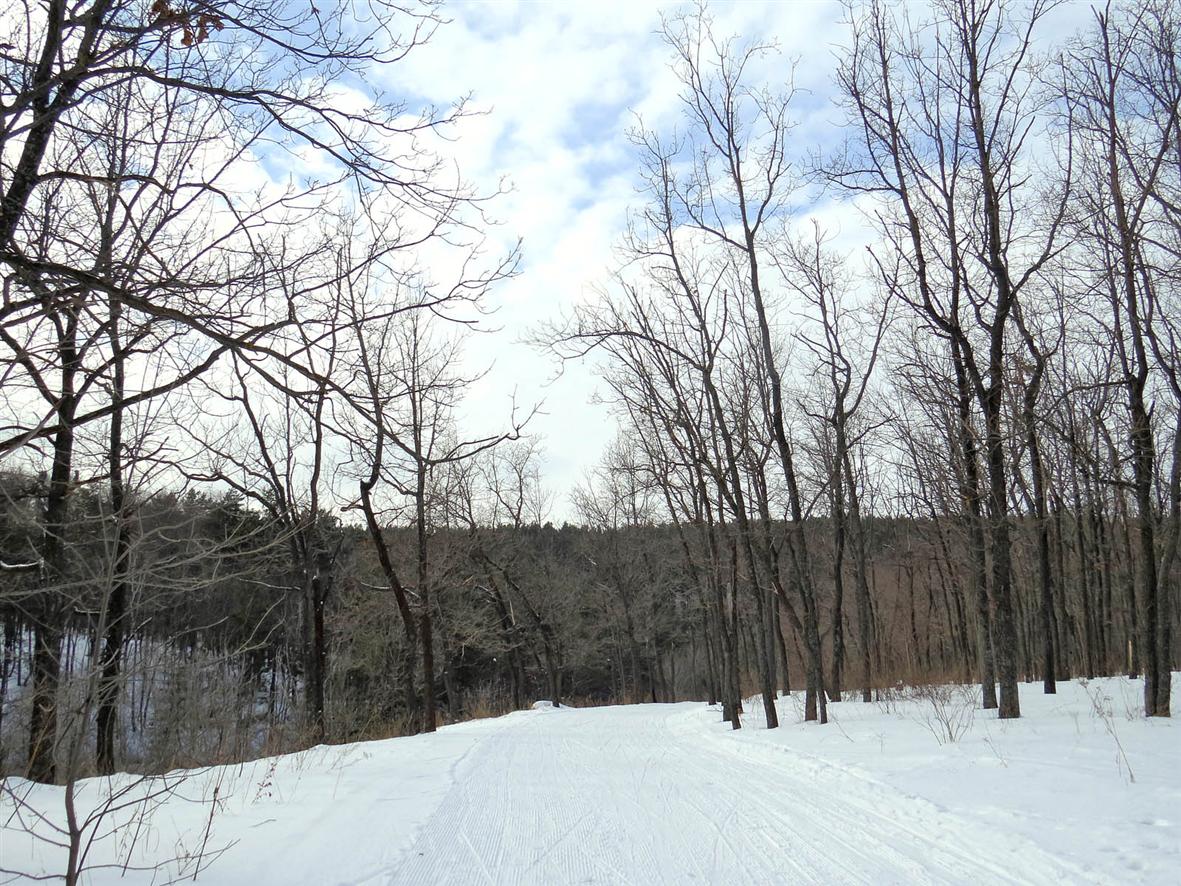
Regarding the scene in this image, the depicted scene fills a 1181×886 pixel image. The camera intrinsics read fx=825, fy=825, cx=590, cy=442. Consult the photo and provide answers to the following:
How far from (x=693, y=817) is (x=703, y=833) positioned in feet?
2.24

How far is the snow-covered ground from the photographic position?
5191 millimetres

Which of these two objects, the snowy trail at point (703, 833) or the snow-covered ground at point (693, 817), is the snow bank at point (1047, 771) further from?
the snowy trail at point (703, 833)

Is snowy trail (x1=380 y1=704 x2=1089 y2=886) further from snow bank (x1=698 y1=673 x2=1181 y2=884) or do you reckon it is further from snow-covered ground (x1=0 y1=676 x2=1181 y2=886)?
snow bank (x1=698 y1=673 x2=1181 y2=884)

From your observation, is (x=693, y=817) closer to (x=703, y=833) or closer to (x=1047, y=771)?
(x=703, y=833)

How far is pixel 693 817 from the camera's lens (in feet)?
23.2

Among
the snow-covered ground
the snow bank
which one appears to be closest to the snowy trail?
the snow-covered ground

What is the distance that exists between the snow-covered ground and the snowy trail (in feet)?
0.08

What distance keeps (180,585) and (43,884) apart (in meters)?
2.27

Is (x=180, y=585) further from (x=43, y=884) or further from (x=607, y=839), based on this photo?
(x=607, y=839)

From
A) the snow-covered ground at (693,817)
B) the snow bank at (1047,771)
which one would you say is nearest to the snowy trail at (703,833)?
the snow-covered ground at (693,817)

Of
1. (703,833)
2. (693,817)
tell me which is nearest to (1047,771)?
(693,817)

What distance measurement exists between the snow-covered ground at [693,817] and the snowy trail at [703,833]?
0.02 meters

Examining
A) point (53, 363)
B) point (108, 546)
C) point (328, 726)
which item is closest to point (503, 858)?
point (108, 546)

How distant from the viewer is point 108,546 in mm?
4129
